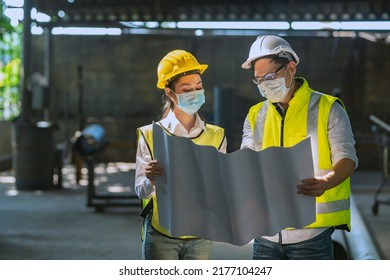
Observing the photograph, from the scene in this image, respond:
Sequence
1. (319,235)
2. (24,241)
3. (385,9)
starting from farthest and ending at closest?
(24,241) < (385,9) < (319,235)

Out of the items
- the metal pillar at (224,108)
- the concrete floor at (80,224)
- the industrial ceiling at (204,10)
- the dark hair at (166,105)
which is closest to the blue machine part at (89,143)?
the concrete floor at (80,224)

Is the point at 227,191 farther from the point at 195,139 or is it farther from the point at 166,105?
the point at 166,105

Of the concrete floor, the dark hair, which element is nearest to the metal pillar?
the concrete floor

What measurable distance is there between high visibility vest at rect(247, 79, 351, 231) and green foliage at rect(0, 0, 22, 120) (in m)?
3.82

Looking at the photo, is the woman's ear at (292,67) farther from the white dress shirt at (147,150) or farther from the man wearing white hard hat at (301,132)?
the white dress shirt at (147,150)

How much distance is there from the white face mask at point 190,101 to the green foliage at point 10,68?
3647mm

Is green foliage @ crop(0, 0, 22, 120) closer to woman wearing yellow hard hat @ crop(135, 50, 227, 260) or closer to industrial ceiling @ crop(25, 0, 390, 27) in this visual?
industrial ceiling @ crop(25, 0, 390, 27)

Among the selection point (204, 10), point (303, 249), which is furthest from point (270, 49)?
point (204, 10)

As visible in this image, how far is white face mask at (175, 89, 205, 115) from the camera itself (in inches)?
71.2

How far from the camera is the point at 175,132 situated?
181 cm

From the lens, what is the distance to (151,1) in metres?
4.74
